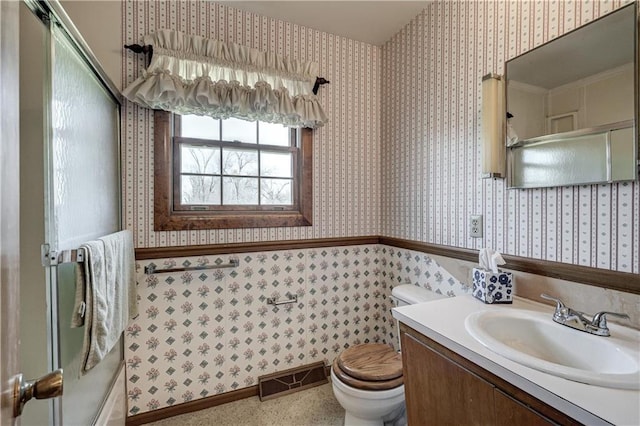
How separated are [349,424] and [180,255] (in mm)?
1285

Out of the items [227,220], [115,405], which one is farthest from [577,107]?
[115,405]

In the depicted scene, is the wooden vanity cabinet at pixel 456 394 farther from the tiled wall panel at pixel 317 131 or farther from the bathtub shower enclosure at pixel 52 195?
the bathtub shower enclosure at pixel 52 195

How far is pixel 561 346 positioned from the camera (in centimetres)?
98

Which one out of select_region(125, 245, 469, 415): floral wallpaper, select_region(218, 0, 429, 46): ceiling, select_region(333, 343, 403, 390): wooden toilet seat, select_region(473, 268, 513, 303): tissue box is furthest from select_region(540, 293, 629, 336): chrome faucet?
select_region(218, 0, 429, 46): ceiling

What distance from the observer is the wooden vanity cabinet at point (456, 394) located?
71cm

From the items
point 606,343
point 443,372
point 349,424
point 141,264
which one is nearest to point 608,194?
point 606,343

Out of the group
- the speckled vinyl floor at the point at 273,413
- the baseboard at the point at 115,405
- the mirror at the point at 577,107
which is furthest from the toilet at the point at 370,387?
the baseboard at the point at 115,405

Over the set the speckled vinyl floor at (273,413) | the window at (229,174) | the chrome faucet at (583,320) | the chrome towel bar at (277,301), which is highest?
the window at (229,174)

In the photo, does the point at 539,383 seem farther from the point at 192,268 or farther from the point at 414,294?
the point at 192,268

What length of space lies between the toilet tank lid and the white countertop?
479 mm

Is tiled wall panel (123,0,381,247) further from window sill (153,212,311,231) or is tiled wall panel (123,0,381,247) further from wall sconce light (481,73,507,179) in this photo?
wall sconce light (481,73,507,179)

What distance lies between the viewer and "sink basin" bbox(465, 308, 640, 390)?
0.71m

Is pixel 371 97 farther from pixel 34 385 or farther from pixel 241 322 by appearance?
pixel 34 385

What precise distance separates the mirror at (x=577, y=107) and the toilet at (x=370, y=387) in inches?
34.5
